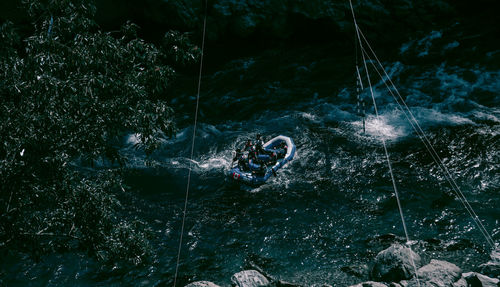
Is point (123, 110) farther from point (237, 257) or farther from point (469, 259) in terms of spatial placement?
point (469, 259)

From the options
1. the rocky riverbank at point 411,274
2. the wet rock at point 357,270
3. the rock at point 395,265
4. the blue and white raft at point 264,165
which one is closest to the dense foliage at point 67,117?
the rocky riverbank at point 411,274

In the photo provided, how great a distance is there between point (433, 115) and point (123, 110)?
14.2 meters

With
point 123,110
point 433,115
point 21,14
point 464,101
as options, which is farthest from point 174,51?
point 21,14

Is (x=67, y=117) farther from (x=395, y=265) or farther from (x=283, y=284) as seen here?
(x=395, y=265)

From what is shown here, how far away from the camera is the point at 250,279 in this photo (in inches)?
351

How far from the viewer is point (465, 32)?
24406mm

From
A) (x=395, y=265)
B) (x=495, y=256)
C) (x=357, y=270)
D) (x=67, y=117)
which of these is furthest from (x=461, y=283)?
(x=67, y=117)

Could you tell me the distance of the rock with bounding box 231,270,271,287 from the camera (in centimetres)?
881

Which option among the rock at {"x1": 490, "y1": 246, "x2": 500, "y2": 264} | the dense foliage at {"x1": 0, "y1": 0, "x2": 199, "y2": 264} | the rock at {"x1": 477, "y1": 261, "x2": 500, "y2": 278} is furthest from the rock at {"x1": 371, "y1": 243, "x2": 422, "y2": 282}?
the dense foliage at {"x1": 0, "y1": 0, "x2": 199, "y2": 264}

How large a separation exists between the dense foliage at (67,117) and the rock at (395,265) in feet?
17.4

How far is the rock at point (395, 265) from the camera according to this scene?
332 inches

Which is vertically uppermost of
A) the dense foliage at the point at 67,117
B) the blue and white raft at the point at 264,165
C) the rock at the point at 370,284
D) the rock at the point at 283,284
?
the dense foliage at the point at 67,117

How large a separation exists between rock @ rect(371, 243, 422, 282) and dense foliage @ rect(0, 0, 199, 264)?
17.4 ft

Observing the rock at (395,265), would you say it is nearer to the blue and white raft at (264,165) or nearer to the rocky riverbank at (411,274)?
the rocky riverbank at (411,274)
